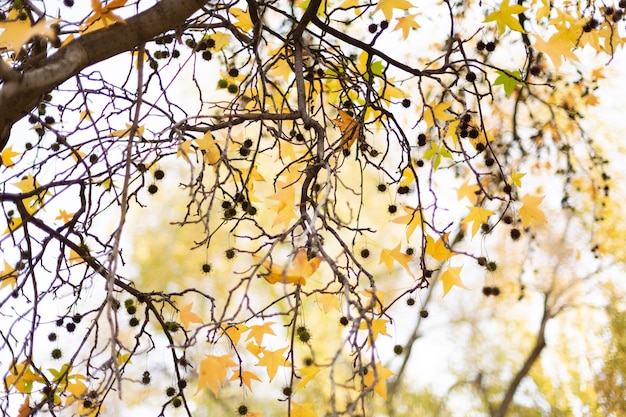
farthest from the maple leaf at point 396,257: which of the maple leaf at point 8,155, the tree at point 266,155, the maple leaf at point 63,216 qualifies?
the maple leaf at point 8,155

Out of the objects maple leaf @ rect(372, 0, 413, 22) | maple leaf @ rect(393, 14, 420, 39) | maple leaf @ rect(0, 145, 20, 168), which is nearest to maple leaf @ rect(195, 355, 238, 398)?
maple leaf @ rect(372, 0, 413, 22)

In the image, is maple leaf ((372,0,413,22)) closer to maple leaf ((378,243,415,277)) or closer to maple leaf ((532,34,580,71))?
maple leaf ((532,34,580,71))

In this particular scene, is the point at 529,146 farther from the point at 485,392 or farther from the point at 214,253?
the point at 214,253

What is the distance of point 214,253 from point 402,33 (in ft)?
12.3

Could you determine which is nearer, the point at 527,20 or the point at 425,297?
the point at 527,20

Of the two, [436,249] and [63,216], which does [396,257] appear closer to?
[436,249]

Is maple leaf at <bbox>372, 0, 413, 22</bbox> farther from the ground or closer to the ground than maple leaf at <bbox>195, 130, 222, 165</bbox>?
farther from the ground

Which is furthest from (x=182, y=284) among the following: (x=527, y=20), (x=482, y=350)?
(x=527, y=20)

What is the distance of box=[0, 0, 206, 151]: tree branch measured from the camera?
32.6 inches

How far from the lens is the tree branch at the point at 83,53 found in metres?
0.83

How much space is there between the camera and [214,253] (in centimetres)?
505

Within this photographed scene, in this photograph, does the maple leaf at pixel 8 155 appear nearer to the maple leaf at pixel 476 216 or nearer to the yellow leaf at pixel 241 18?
the yellow leaf at pixel 241 18

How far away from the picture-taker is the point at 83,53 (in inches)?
35.8

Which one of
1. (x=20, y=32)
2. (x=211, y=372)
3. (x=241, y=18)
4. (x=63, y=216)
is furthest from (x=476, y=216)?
(x=63, y=216)
